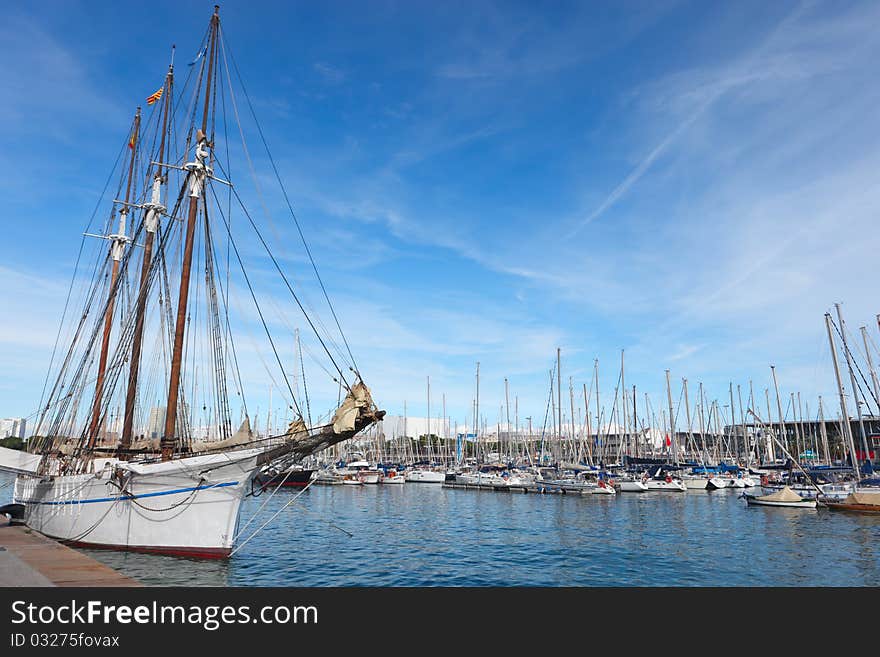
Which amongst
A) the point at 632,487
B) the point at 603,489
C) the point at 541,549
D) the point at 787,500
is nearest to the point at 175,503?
the point at 541,549

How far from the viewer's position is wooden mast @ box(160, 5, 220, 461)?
24.0 m

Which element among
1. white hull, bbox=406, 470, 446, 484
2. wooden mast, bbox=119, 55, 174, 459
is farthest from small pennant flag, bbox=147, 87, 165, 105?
white hull, bbox=406, 470, 446, 484

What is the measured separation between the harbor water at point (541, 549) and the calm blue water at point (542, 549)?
77 millimetres

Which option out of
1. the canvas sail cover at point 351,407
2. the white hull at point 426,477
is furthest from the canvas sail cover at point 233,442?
the white hull at point 426,477

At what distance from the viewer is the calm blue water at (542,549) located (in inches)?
888

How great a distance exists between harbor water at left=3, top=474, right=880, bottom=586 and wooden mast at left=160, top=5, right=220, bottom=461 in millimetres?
5178

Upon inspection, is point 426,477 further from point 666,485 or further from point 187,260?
point 187,260

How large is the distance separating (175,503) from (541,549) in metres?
18.9

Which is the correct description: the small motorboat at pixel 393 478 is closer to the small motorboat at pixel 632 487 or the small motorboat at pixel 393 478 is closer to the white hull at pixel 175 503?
the small motorboat at pixel 632 487

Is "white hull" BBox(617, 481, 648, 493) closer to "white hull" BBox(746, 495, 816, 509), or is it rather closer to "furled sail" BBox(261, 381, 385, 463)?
"white hull" BBox(746, 495, 816, 509)

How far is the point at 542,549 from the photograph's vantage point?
30797 millimetres

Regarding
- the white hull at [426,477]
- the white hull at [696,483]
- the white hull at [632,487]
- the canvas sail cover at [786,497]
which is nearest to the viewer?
the canvas sail cover at [786,497]
